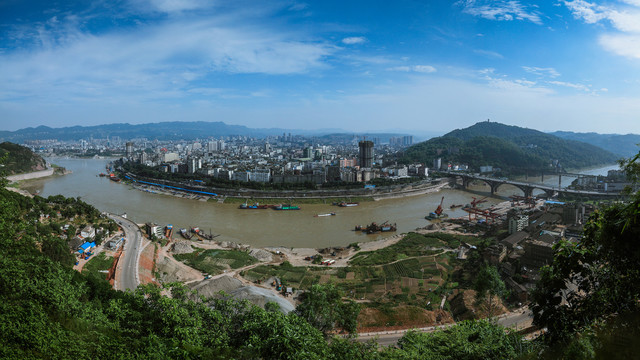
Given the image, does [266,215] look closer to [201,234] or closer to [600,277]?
[201,234]

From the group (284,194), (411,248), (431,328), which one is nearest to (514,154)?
(284,194)

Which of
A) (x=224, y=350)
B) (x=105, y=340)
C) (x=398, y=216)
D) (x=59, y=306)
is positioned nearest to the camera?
(x=105, y=340)

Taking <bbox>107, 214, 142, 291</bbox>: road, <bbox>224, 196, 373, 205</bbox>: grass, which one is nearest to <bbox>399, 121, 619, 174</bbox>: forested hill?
<bbox>224, 196, 373, 205</bbox>: grass

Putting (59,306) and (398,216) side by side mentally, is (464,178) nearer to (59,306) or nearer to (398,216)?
(398,216)

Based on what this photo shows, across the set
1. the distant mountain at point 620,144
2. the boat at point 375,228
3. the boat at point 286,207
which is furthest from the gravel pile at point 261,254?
the distant mountain at point 620,144

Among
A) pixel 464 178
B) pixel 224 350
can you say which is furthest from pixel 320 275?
pixel 464 178

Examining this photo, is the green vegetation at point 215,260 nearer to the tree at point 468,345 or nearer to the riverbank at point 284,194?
the tree at point 468,345
